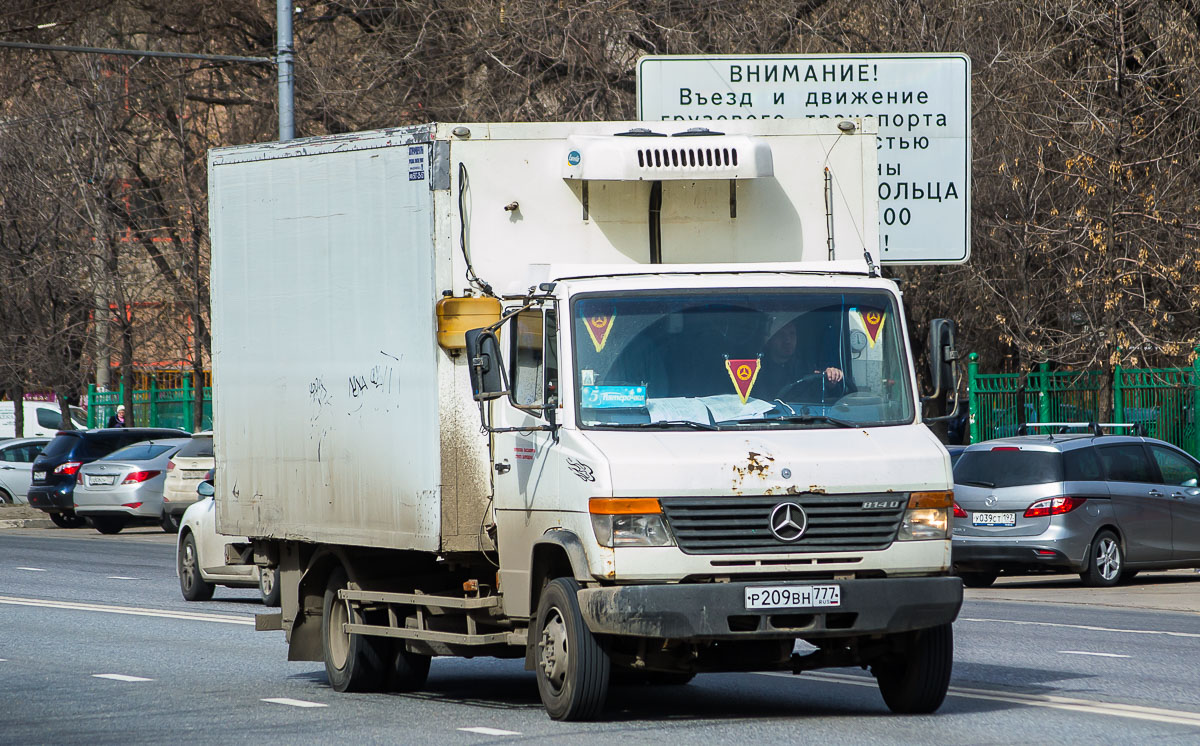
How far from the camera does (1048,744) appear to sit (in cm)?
803

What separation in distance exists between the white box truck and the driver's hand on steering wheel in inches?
0.4

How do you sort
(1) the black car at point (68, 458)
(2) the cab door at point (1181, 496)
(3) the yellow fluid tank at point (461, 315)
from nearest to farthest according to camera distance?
(3) the yellow fluid tank at point (461, 315), (2) the cab door at point (1181, 496), (1) the black car at point (68, 458)

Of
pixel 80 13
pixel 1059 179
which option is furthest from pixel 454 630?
pixel 80 13

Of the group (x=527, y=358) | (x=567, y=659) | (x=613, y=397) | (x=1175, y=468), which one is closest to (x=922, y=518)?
(x=613, y=397)

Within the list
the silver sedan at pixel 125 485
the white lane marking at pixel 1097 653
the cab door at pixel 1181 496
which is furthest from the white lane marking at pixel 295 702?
the silver sedan at pixel 125 485

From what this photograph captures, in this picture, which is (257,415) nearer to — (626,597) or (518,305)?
(518,305)

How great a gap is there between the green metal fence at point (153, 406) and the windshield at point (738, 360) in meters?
31.6

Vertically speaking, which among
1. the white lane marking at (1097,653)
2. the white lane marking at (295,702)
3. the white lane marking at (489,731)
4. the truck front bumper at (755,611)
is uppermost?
the truck front bumper at (755,611)

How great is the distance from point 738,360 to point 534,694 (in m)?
2.74

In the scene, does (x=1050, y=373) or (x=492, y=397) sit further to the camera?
(x=1050, y=373)

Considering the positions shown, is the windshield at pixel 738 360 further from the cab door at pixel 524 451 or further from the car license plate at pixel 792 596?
the car license plate at pixel 792 596

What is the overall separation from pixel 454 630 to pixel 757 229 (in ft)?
8.86

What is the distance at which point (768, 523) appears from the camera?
830 centimetres

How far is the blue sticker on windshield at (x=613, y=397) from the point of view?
8609 mm
